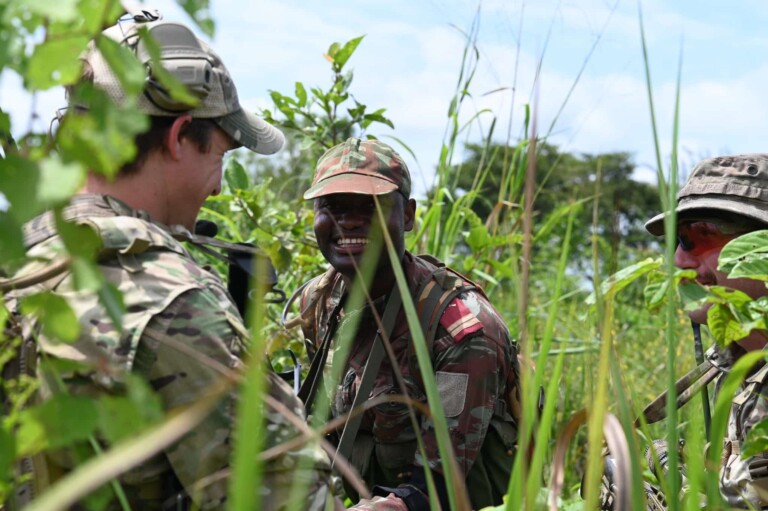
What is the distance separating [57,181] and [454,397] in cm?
211

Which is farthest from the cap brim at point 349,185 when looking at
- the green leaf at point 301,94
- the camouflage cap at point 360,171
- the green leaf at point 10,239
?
the green leaf at point 10,239

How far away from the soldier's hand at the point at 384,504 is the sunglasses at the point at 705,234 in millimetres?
1112

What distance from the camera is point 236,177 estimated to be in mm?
3807

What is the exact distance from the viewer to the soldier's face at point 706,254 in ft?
8.71

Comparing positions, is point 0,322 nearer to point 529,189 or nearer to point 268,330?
point 529,189

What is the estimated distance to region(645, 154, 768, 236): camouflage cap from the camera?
272 cm

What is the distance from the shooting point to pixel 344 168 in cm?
322

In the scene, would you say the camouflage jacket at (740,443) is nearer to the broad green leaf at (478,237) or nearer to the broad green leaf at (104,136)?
the broad green leaf at (478,237)

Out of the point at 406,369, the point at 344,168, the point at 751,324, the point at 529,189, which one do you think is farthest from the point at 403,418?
the point at 529,189

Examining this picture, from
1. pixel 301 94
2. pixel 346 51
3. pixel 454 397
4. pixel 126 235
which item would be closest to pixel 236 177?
pixel 301 94

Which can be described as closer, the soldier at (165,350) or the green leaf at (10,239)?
the green leaf at (10,239)

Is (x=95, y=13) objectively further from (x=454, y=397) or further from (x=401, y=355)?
(x=401, y=355)

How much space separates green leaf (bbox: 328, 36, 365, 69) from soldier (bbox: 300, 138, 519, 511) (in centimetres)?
70

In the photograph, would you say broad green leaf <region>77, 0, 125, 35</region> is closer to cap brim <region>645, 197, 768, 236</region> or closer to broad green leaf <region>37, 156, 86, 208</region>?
broad green leaf <region>37, 156, 86, 208</region>
